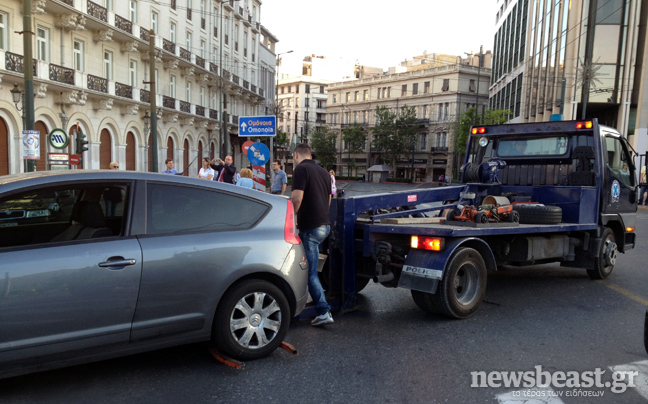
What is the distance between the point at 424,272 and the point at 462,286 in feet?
2.64

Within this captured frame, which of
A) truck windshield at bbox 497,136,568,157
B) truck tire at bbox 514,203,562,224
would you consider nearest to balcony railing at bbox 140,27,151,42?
truck windshield at bbox 497,136,568,157

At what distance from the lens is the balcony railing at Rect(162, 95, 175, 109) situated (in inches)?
1398

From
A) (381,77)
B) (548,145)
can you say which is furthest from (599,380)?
(381,77)

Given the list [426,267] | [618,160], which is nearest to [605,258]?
[618,160]

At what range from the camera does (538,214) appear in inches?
256

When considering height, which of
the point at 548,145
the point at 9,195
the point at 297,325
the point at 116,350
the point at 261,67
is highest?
the point at 261,67

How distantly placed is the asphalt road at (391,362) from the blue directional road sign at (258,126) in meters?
13.4

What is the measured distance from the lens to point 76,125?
26.8m

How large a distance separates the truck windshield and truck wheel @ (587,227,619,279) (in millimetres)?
1413

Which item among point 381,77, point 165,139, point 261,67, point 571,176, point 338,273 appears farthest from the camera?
point 381,77

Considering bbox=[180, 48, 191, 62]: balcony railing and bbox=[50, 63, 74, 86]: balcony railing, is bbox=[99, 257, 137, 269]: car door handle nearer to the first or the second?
bbox=[50, 63, 74, 86]: balcony railing

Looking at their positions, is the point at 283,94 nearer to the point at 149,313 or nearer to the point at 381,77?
the point at 381,77

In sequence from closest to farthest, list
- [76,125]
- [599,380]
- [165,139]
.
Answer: [599,380]
[76,125]
[165,139]

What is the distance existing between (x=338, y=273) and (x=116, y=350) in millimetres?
2600
